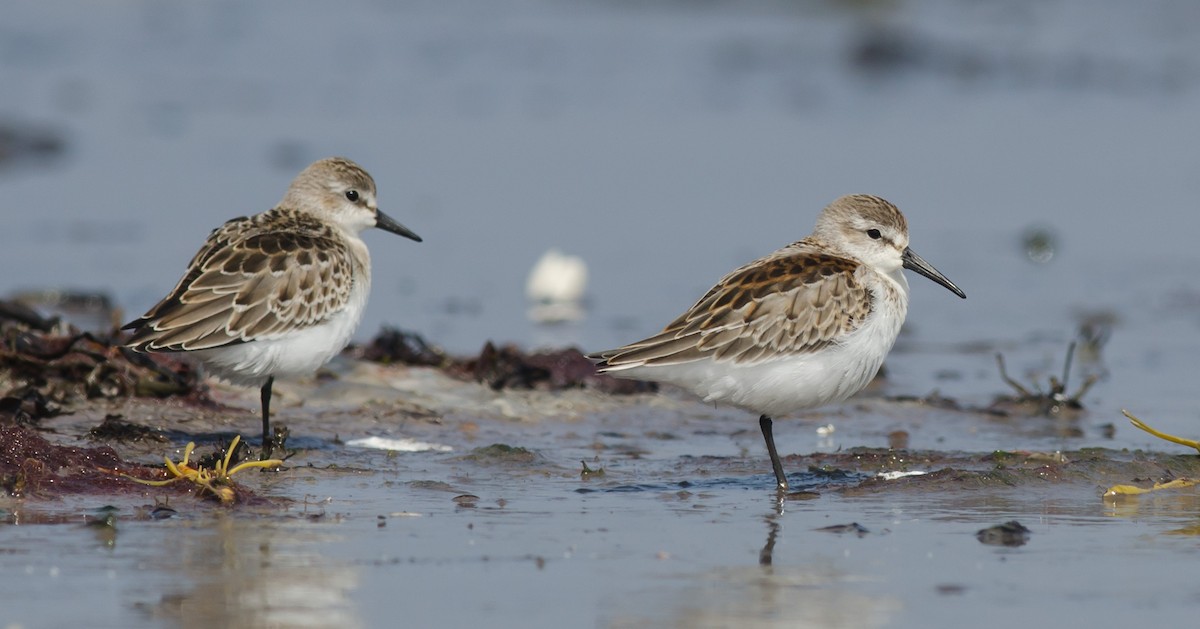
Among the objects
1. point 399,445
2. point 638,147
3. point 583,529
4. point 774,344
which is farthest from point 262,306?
point 638,147

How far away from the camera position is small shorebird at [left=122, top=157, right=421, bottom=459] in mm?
6590

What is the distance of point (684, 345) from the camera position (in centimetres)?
643

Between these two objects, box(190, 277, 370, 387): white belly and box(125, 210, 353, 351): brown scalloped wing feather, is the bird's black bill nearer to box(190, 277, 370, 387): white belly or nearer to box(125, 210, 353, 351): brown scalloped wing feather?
box(125, 210, 353, 351): brown scalloped wing feather

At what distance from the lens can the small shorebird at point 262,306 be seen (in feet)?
21.6

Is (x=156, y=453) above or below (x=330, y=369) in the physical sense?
below

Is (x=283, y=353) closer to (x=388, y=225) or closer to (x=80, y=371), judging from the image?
→ (x=80, y=371)

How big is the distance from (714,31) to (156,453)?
16091 mm

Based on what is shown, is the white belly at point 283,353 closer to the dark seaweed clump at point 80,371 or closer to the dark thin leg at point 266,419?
the dark thin leg at point 266,419

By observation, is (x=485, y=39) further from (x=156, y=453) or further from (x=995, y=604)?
(x=995, y=604)

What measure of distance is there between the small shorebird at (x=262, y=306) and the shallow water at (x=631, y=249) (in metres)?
0.43

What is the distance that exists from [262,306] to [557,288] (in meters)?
4.23

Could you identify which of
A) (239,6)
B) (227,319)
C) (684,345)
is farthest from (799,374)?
(239,6)

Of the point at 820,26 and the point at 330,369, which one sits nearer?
the point at 330,369

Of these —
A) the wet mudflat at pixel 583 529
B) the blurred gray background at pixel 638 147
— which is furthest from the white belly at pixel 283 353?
the blurred gray background at pixel 638 147
